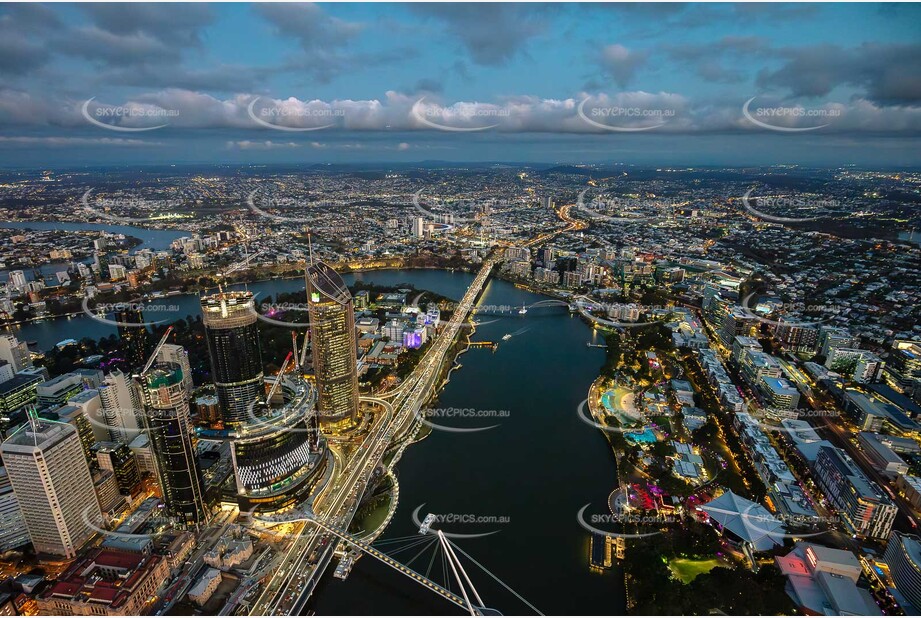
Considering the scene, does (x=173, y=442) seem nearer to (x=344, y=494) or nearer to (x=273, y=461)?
(x=273, y=461)

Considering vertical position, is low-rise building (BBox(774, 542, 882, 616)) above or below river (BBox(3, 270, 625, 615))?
above

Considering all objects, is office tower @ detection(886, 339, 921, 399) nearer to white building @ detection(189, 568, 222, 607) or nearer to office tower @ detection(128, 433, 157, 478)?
white building @ detection(189, 568, 222, 607)

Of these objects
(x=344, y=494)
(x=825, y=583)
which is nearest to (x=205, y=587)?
(x=344, y=494)

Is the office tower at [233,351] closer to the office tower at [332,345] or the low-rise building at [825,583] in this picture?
the office tower at [332,345]

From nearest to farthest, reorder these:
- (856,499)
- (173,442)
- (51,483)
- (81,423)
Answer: (51,483) → (173,442) → (856,499) → (81,423)

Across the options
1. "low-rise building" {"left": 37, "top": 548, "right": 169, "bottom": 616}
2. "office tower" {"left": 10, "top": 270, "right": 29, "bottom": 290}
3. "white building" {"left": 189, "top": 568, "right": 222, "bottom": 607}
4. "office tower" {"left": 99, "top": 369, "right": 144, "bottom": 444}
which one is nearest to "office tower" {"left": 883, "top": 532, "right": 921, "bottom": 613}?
"white building" {"left": 189, "top": 568, "right": 222, "bottom": 607}
